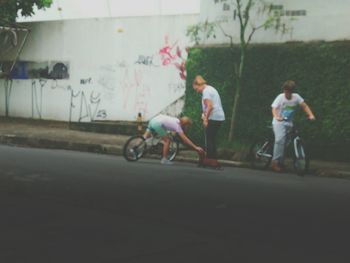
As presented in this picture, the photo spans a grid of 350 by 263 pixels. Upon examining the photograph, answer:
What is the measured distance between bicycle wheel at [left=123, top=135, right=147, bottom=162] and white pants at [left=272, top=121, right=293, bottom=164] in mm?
2649

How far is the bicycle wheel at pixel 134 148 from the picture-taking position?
41.4ft

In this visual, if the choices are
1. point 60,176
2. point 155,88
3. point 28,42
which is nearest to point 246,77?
point 155,88

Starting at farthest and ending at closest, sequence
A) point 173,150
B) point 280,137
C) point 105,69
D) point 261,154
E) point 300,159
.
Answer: point 105,69
point 173,150
point 261,154
point 280,137
point 300,159

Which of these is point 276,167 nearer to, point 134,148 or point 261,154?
point 261,154

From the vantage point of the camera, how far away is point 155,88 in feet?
58.7

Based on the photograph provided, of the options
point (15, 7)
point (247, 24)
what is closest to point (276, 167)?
point (247, 24)

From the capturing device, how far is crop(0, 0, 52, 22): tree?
19.9 meters

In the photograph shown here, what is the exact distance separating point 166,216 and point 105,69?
12.6 m

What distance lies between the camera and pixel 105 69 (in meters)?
19.0

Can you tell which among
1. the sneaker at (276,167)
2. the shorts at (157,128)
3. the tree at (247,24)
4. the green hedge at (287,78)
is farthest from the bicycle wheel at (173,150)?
the tree at (247,24)

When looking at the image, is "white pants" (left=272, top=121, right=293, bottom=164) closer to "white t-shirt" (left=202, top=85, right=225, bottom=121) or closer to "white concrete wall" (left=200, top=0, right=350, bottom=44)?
"white t-shirt" (left=202, top=85, right=225, bottom=121)

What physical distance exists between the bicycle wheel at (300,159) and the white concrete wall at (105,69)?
582 cm

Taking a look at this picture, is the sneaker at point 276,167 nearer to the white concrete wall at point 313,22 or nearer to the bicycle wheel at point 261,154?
the bicycle wheel at point 261,154

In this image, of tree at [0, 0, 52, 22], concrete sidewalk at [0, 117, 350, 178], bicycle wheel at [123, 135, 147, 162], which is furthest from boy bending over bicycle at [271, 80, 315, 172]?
tree at [0, 0, 52, 22]
